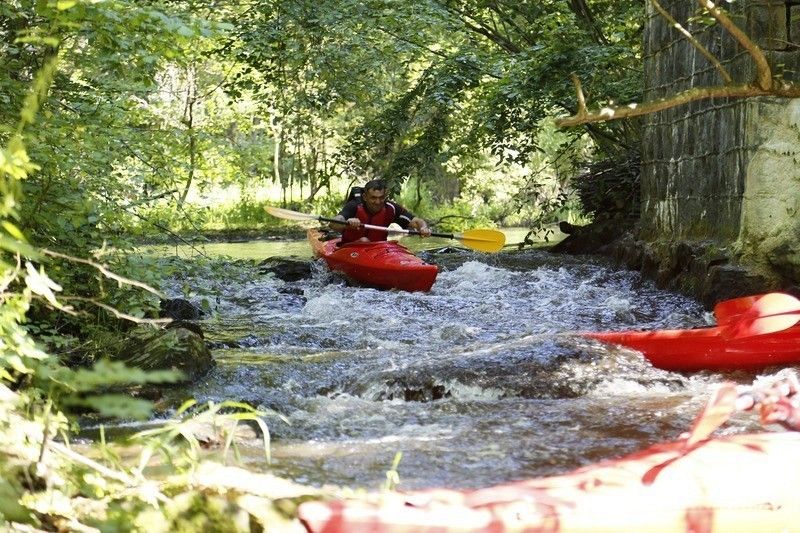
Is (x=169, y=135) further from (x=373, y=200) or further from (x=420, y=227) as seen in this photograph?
(x=420, y=227)

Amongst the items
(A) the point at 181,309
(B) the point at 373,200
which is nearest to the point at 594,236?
(B) the point at 373,200

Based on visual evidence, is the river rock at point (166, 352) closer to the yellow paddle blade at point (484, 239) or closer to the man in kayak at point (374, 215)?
the man in kayak at point (374, 215)

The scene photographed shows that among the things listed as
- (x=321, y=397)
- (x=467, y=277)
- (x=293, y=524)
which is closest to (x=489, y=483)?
(x=293, y=524)

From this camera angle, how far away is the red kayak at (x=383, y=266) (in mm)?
9867

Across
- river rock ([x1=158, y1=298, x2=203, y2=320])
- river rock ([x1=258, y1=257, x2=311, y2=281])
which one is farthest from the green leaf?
river rock ([x1=258, y1=257, x2=311, y2=281])

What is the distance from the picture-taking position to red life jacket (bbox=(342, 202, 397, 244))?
1038 cm

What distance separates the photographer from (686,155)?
31.4 ft

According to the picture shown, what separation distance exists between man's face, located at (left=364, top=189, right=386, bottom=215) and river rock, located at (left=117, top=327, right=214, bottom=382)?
14.9 ft

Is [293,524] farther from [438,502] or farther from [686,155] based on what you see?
[686,155]

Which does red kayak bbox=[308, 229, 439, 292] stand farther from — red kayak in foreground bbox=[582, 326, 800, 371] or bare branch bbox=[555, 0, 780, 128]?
bare branch bbox=[555, 0, 780, 128]

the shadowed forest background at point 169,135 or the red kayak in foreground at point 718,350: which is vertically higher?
the shadowed forest background at point 169,135

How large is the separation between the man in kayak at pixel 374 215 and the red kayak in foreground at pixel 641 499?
281 inches

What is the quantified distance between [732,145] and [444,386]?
13.0 ft

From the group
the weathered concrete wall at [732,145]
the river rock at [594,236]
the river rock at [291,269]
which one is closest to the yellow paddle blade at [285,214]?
the river rock at [291,269]
